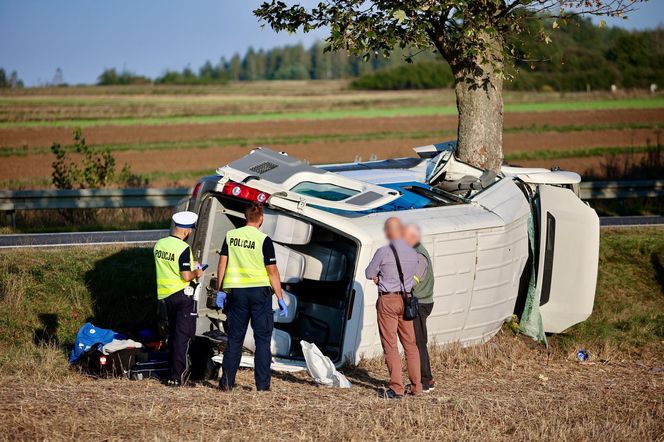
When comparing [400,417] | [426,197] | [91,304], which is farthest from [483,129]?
[400,417]

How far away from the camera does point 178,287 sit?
889 cm

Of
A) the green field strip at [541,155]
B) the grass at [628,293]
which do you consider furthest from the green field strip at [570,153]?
the grass at [628,293]

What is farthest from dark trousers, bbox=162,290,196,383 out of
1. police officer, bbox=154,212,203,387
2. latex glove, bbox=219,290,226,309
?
latex glove, bbox=219,290,226,309

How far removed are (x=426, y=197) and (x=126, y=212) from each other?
9.81 m

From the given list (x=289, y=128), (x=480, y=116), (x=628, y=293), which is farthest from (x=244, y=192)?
(x=289, y=128)

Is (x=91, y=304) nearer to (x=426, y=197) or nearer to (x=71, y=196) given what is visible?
(x=426, y=197)

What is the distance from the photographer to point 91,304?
1244 centimetres

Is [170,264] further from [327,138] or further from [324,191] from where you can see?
[327,138]

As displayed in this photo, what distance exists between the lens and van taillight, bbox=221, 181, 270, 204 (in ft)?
31.6

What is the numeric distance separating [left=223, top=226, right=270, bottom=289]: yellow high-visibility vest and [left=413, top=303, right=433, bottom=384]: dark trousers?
1.38 metres

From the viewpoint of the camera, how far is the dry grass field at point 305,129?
34406mm

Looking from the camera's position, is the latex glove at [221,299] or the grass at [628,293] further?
the grass at [628,293]

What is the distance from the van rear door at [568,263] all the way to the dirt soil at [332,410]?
200cm

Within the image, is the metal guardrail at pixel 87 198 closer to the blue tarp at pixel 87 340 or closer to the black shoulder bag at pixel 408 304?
the blue tarp at pixel 87 340
